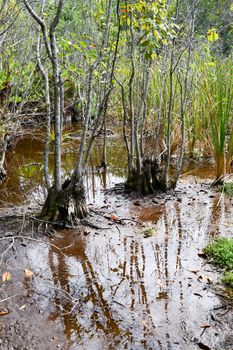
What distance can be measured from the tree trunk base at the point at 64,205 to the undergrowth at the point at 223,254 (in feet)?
5.04

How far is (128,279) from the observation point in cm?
320

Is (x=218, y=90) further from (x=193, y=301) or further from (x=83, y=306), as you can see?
(x=83, y=306)

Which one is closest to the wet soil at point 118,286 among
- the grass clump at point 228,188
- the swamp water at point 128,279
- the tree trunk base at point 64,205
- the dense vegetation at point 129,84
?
the swamp water at point 128,279

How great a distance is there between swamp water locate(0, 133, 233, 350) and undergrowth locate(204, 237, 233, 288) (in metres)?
0.12

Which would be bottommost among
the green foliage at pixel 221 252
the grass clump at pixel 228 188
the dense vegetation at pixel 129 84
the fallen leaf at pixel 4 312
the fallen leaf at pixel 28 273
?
the fallen leaf at pixel 4 312

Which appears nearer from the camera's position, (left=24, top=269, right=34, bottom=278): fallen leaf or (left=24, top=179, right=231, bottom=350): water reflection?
(left=24, top=179, right=231, bottom=350): water reflection

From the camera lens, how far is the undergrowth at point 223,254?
10.5 feet

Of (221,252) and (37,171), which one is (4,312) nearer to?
(221,252)

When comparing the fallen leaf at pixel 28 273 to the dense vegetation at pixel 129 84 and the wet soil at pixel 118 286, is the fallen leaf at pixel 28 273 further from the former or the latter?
the dense vegetation at pixel 129 84

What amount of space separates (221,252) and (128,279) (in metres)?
0.99

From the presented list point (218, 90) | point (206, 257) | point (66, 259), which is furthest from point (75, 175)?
point (218, 90)

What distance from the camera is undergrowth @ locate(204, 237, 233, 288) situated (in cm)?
320

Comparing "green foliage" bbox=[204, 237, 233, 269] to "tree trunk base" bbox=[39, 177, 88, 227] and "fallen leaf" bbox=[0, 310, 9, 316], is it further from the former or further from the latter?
"fallen leaf" bbox=[0, 310, 9, 316]

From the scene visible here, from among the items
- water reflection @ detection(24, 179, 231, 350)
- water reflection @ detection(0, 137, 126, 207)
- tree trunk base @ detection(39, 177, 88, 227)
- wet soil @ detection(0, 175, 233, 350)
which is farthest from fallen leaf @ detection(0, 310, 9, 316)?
water reflection @ detection(0, 137, 126, 207)
